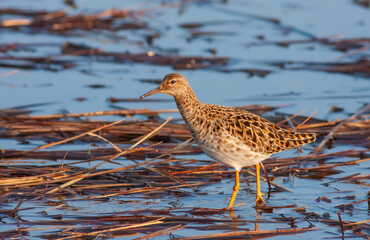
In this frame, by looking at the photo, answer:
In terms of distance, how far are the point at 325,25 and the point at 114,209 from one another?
39.9ft

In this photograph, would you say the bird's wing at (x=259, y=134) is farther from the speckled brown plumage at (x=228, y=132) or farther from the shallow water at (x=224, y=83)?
the shallow water at (x=224, y=83)

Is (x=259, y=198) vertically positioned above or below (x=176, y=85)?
below

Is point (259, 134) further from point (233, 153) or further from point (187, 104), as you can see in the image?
point (187, 104)

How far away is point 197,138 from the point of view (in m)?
7.68

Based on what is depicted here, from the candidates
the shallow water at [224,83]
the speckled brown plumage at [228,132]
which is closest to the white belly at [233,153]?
the speckled brown plumage at [228,132]

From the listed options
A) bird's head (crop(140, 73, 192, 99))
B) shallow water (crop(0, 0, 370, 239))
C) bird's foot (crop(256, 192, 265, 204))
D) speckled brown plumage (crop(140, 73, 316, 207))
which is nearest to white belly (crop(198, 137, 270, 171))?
speckled brown plumage (crop(140, 73, 316, 207))

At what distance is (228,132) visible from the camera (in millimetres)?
7496

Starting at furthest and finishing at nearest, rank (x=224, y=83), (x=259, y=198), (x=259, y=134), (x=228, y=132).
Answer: (x=224, y=83) → (x=259, y=134) → (x=259, y=198) → (x=228, y=132)

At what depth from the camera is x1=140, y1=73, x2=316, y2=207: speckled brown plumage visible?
7520mm

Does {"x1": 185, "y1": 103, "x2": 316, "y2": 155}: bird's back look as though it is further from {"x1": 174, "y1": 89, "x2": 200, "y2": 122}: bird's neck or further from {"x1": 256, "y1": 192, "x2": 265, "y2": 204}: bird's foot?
{"x1": 256, "y1": 192, "x2": 265, "y2": 204}: bird's foot

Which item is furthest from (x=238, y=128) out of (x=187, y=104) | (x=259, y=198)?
(x=259, y=198)

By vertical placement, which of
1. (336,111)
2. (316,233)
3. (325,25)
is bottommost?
(316,233)

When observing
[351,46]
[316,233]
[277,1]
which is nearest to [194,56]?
[351,46]

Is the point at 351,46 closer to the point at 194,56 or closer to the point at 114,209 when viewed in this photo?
the point at 194,56
